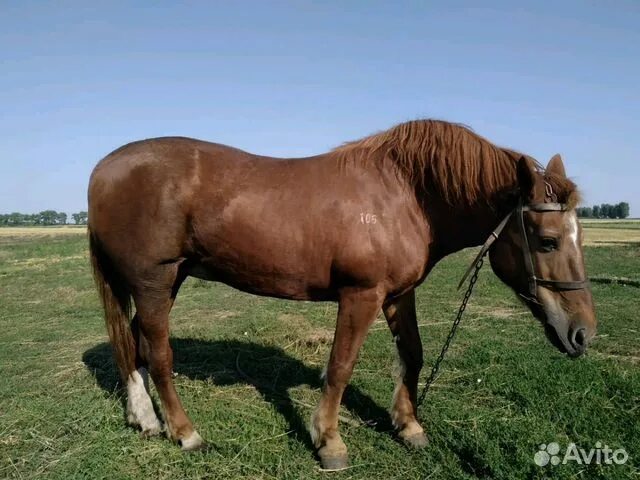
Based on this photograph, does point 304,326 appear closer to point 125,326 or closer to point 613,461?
point 125,326

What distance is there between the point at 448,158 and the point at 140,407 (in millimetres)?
3218

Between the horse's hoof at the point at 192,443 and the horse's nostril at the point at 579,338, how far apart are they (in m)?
2.81

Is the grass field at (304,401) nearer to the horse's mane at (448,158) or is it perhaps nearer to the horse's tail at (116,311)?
the horse's tail at (116,311)

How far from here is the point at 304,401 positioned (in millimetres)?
4418

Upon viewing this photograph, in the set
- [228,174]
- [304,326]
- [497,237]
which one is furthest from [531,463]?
[304,326]

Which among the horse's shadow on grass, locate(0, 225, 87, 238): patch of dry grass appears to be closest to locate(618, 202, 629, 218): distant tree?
locate(0, 225, 87, 238): patch of dry grass

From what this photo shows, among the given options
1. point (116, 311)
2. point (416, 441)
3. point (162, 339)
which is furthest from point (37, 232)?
point (416, 441)

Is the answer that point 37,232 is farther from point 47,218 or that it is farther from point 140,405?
point 140,405

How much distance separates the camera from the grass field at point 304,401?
10.8 ft

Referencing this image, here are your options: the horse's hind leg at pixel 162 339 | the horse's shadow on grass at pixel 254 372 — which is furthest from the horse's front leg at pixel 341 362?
the horse's hind leg at pixel 162 339

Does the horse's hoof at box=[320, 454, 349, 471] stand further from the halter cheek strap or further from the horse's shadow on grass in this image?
the halter cheek strap

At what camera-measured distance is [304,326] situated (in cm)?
696

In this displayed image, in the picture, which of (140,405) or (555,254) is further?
(140,405)

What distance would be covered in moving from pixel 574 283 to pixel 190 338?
520 centimetres
